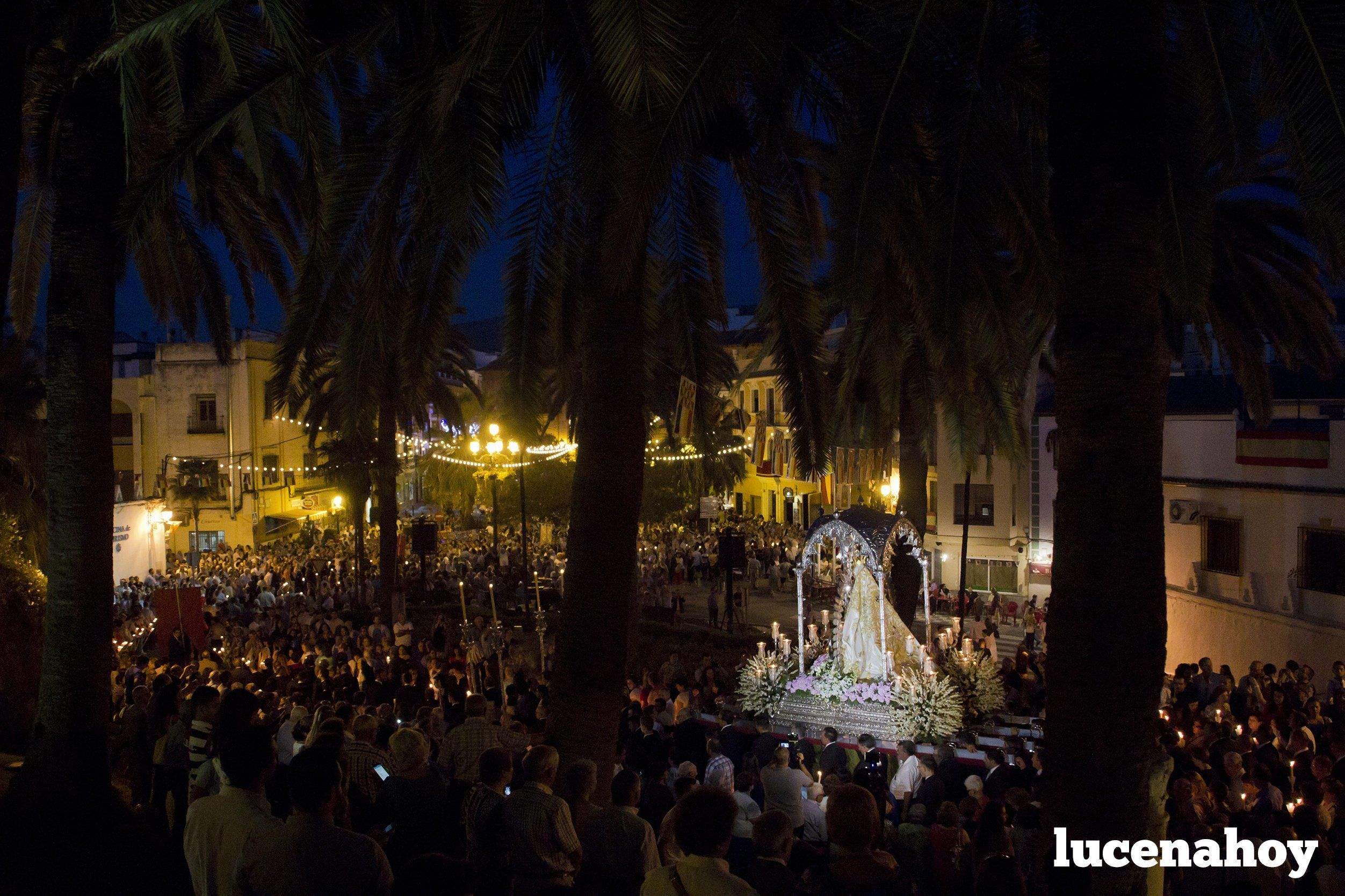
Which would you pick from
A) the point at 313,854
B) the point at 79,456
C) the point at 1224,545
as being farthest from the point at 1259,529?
the point at 313,854

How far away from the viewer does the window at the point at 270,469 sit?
142 feet

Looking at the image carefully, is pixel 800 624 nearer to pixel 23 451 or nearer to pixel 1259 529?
pixel 1259 529

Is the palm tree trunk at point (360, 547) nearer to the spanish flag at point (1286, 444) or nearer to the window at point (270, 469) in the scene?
the window at point (270, 469)

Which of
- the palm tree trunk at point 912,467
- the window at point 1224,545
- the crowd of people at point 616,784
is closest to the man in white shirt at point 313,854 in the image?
the crowd of people at point 616,784

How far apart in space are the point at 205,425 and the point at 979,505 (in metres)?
30.6

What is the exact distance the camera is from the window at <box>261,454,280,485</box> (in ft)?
142

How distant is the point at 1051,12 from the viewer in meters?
Result: 5.03

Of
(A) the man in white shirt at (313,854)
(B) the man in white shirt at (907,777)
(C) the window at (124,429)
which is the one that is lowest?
(B) the man in white shirt at (907,777)

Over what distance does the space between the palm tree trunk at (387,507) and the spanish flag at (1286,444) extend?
17.7m

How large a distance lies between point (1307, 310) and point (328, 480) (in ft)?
84.1

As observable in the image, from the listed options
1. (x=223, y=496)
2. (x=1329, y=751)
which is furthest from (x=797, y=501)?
(x=1329, y=751)

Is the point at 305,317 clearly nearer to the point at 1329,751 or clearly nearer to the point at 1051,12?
the point at 1051,12

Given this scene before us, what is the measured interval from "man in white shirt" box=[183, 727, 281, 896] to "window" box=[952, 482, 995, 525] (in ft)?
102

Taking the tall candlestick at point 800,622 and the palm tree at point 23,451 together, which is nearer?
the palm tree at point 23,451
